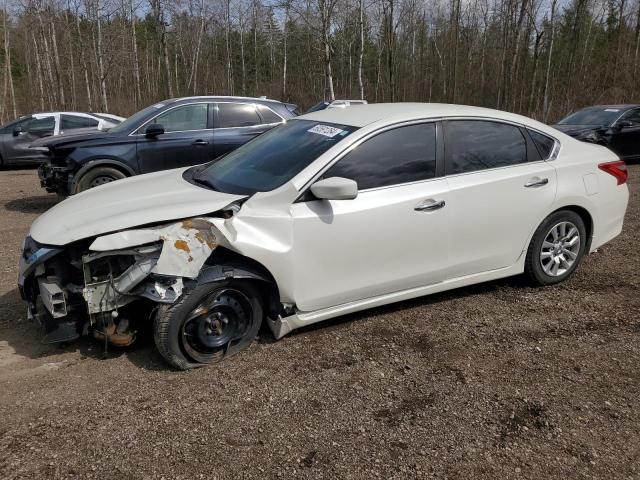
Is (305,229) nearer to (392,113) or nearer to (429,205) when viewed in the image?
(429,205)

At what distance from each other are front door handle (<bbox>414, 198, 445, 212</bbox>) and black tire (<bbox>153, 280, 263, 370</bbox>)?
1.32 m

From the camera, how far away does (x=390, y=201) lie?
12.3ft

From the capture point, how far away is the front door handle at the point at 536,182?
4.36 metres

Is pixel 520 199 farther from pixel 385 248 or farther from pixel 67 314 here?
pixel 67 314

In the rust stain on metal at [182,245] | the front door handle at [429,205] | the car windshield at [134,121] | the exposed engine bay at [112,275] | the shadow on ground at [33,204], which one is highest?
the car windshield at [134,121]

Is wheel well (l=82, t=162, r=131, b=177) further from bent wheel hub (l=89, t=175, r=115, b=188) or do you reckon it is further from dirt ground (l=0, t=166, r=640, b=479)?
dirt ground (l=0, t=166, r=640, b=479)

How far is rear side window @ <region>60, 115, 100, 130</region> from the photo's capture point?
13.6 meters

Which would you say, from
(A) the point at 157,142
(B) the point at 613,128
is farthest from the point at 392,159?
(B) the point at 613,128

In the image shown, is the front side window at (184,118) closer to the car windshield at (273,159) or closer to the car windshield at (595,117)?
the car windshield at (273,159)

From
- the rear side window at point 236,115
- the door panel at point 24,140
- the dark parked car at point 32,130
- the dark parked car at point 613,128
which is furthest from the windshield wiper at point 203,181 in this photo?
the door panel at point 24,140

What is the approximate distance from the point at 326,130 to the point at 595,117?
39.2ft

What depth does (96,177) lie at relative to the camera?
782cm

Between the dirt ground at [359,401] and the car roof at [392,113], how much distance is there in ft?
5.14

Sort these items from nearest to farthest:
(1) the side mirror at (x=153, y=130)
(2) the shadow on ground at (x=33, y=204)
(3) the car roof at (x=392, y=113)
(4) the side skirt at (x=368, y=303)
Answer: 1. (4) the side skirt at (x=368, y=303)
2. (3) the car roof at (x=392, y=113)
3. (1) the side mirror at (x=153, y=130)
4. (2) the shadow on ground at (x=33, y=204)
